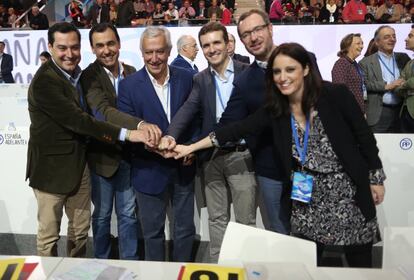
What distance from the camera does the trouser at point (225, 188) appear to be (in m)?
2.40

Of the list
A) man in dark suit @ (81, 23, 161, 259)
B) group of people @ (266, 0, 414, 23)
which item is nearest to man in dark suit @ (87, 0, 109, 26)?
group of people @ (266, 0, 414, 23)

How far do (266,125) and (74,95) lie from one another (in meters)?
1.05

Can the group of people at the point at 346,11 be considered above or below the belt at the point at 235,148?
→ above

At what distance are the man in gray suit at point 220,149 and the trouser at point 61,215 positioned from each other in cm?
66

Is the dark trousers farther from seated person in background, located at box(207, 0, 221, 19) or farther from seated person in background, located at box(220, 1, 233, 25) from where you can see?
seated person in background, located at box(207, 0, 221, 19)

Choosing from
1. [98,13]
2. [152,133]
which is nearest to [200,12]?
[98,13]

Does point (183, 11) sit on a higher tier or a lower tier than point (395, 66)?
higher

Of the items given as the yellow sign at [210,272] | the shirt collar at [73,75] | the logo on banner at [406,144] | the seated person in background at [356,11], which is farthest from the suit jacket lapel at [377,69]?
the seated person in background at [356,11]

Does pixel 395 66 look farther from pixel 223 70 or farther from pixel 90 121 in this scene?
pixel 90 121

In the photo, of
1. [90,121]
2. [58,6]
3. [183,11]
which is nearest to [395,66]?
[90,121]

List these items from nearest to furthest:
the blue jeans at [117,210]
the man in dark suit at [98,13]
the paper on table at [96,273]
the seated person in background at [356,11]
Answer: the paper on table at [96,273] < the blue jeans at [117,210] < the seated person in background at [356,11] < the man in dark suit at [98,13]

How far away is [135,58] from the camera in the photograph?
333 inches

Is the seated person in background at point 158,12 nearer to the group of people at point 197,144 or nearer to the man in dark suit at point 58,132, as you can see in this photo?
the group of people at point 197,144

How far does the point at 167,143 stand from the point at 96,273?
934 mm
